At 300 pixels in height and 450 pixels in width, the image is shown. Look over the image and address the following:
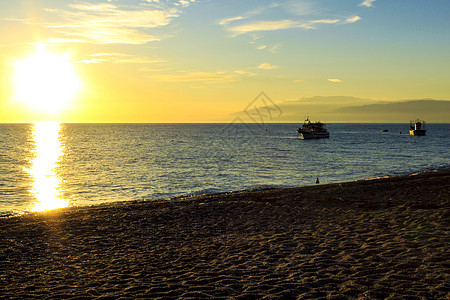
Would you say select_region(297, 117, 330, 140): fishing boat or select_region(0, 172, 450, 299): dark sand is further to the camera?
select_region(297, 117, 330, 140): fishing boat

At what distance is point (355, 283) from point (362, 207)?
8427 millimetres

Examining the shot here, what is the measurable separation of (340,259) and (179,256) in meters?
4.18

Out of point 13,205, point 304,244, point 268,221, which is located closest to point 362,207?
point 268,221

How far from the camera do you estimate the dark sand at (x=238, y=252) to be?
7.17 metres

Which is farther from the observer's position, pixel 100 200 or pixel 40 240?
pixel 100 200

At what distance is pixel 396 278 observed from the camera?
7.21m

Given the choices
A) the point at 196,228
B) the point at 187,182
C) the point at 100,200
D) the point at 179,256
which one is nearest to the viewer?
the point at 179,256

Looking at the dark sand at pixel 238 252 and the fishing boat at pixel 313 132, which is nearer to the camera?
the dark sand at pixel 238 252

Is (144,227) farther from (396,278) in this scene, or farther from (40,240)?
(396,278)

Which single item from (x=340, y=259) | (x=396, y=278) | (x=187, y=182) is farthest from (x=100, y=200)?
(x=396, y=278)

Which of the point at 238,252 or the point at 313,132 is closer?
the point at 238,252

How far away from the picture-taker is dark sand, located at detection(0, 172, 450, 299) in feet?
23.5

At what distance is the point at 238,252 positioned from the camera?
9.66 meters

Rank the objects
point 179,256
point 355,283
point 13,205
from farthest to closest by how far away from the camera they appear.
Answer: point 13,205
point 179,256
point 355,283
